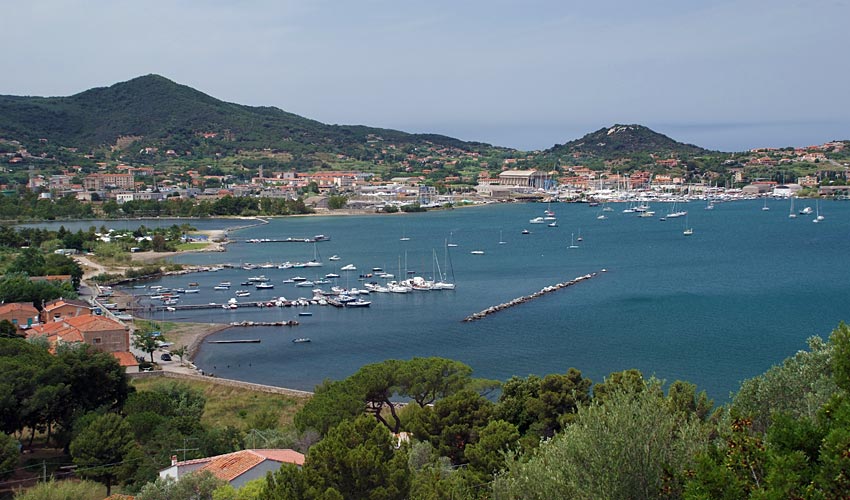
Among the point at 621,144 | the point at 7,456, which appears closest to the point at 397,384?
the point at 7,456

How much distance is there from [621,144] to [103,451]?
12072 centimetres

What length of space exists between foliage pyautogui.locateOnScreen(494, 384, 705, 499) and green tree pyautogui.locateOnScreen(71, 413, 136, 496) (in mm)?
5399

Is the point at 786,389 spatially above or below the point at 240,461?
above

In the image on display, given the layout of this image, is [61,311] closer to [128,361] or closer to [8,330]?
[8,330]

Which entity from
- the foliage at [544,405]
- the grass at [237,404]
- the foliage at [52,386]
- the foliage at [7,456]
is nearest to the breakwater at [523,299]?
the grass at [237,404]

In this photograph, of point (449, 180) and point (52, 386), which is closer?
point (52, 386)

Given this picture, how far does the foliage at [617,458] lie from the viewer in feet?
14.3

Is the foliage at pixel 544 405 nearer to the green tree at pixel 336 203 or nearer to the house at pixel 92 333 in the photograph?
the house at pixel 92 333

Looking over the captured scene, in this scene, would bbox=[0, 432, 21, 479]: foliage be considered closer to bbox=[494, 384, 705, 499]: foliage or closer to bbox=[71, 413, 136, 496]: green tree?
bbox=[71, 413, 136, 496]: green tree

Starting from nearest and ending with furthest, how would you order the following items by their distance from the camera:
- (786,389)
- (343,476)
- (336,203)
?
(343,476) < (786,389) < (336,203)

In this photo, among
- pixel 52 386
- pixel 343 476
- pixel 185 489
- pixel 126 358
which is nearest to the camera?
pixel 343 476

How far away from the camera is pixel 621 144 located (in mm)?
123438

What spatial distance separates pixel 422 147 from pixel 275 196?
53.8m

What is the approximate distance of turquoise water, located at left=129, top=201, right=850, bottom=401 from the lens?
17438mm
